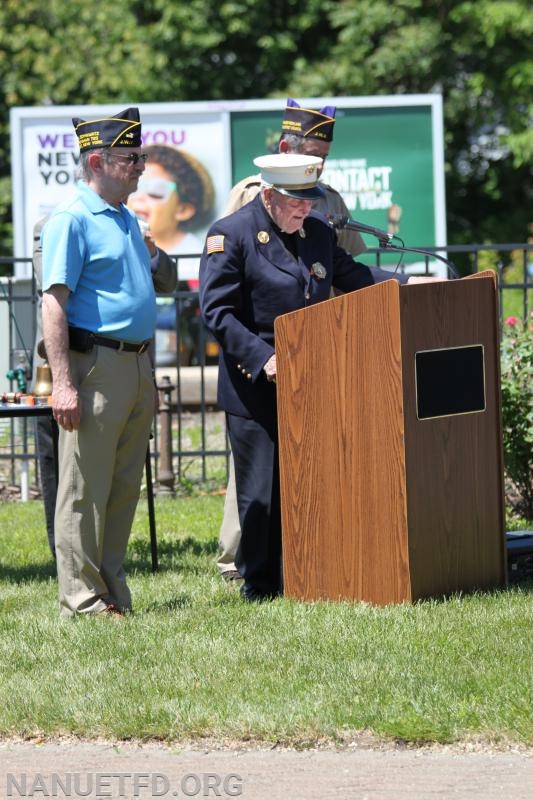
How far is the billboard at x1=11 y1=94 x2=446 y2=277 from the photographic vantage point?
1471cm

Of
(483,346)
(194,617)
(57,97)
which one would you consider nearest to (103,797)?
(194,617)

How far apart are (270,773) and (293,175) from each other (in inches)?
106

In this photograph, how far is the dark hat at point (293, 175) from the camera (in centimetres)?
584

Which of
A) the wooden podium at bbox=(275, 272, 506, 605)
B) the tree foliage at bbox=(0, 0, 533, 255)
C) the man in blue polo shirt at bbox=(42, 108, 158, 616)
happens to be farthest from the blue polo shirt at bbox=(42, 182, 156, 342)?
the tree foliage at bbox=(0, 0, 533, 255)

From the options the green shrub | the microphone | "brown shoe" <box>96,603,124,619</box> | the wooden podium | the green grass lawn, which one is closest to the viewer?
the green grass lawn

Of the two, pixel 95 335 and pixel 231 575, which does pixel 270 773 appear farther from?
pixel 231 575

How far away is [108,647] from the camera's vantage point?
5.40 meters

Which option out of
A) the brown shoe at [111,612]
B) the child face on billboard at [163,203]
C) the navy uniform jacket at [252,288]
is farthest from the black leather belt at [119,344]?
the child face on billboard at [163,203]

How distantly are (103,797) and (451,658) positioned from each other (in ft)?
5.30

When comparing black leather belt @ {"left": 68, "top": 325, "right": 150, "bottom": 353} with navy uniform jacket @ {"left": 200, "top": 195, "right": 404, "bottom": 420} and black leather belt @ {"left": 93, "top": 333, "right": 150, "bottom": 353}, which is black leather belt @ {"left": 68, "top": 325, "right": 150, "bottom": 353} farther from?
navy uniform jacket @ {"left": 200, "top": 195, "right": 404, "bottom": 420}

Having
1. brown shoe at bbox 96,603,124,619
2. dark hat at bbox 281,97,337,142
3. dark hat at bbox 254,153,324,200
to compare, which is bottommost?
brown shoe at bbox 96,603,124,619

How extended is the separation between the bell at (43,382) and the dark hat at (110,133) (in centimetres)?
129

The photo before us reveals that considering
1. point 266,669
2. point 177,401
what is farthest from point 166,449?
point 266,669

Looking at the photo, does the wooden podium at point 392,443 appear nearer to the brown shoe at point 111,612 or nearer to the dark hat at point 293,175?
the dark hat at point 293,175
